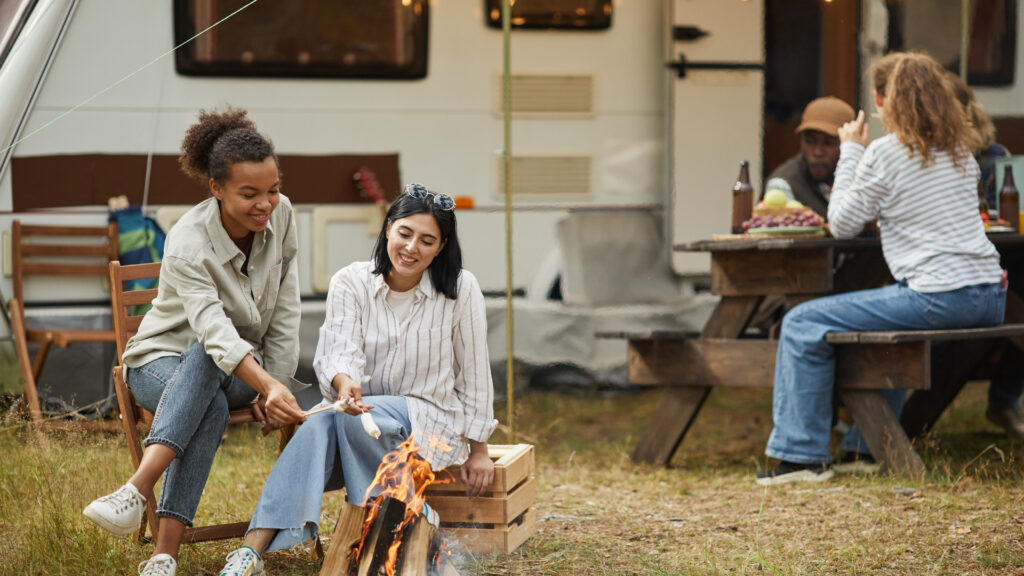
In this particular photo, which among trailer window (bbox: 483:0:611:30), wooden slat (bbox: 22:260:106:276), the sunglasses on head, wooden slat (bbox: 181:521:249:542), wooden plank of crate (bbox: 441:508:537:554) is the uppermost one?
trailer window (bbox: 483:0:611:30)

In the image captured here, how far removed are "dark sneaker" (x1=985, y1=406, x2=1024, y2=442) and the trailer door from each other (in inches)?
57.9

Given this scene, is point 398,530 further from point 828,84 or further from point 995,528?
point 828,84

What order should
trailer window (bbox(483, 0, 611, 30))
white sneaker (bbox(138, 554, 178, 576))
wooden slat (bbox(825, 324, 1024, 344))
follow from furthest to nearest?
1. trailer window (bbox(483, 0, 611, 30))
2. wooden slat (bbox(825, 324, 1024, 344))
3. white sneaker (bbox(138, 554, 178, 576))

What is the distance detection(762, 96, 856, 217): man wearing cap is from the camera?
16.4 feet

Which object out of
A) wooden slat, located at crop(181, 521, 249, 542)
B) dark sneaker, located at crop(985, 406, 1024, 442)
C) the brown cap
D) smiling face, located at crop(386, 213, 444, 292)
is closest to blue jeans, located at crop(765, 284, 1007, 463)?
the brown cap

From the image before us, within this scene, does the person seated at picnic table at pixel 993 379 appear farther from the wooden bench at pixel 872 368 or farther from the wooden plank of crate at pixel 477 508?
the wooden plank of crate at pixel 477 508

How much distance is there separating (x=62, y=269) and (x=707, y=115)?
308 centimetres

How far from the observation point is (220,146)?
314cm

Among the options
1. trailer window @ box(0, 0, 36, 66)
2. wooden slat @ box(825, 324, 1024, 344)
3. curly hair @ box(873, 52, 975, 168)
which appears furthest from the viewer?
curly hair @ box(873, 52, 975, 168)

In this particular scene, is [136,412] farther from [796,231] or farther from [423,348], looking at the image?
[796,231]

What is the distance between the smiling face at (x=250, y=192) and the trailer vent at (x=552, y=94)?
268cm

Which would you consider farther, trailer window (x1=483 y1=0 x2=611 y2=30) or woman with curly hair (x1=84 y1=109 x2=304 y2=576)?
trailer window (x1=483 y1=0 x2=611 y2=30)

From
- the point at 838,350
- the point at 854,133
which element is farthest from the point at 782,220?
the point at 838,350

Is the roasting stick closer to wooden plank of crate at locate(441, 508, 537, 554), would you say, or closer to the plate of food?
wooden plank of crate at locate(441, 508, 537, 554)
